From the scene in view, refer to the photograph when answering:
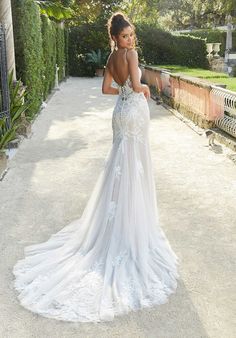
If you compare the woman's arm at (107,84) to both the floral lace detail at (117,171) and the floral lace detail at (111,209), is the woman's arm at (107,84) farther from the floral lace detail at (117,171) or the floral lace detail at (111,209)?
the floral lace detail at (111,209)

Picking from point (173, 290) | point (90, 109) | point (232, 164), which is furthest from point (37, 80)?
point (173, 290)

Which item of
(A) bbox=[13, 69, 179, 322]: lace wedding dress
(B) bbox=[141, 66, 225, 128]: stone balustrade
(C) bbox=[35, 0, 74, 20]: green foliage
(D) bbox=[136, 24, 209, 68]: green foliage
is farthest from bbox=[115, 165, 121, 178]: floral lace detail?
(D) bbox=[136, 24, 209, 68]: green foliage

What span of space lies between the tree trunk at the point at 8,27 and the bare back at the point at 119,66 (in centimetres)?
613

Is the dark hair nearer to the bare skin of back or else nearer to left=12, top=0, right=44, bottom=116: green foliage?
the bare skin of back

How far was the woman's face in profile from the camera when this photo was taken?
12.2 ft

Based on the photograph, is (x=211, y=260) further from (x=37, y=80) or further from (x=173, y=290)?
(x=37, y=80)

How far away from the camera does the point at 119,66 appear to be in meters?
3.83

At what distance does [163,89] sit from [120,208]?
1303 centimetres

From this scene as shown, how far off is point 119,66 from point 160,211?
7.61 feet

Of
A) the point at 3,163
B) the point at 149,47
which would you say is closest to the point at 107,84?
the point at 3,163

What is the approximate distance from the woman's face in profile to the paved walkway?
2129 mm

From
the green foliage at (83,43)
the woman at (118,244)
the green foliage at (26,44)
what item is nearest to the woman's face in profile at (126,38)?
the woman at (118,244)

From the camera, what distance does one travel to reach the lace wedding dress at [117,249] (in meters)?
3.46

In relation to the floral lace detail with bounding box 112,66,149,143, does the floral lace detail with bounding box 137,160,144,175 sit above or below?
below
